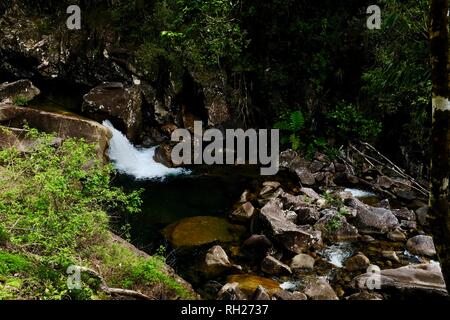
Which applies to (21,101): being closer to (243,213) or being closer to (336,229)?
(243,213)

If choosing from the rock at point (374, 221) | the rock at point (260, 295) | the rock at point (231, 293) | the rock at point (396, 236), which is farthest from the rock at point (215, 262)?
the rock at point (396, 236)

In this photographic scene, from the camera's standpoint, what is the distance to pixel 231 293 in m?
6.48

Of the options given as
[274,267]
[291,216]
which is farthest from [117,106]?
[274,267]

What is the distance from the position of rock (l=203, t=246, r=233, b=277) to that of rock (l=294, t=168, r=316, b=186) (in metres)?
4.65

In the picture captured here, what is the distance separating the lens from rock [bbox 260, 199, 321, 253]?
8320 millimetres

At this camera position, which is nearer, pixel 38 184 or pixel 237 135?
pixel 38 184

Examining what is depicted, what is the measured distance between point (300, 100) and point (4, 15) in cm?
1133

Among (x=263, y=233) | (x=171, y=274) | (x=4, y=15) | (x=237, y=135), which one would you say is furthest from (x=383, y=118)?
(x=4, y=15)

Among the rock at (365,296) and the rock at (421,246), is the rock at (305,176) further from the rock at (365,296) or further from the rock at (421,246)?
the rock at (365,296)

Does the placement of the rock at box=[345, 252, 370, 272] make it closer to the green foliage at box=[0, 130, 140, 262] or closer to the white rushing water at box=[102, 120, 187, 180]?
the green foliage at box=[0, 130, 140, 262]

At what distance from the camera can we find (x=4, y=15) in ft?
50.4

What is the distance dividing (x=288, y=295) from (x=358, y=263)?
2.10 meters

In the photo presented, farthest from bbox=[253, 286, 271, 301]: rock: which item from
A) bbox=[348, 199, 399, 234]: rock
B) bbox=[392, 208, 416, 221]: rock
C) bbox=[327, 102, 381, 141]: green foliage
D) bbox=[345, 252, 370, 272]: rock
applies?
bbox=[327, 102, 381, 141]: green foliage
